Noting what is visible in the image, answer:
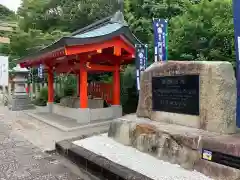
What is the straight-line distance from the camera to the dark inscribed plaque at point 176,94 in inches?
204

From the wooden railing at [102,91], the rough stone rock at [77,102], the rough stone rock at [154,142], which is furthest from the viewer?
the wooden railing at [102,91]

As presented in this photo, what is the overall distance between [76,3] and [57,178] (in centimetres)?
1890

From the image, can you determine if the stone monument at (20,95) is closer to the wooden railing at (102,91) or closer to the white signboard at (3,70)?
the white signboard at (3,70)

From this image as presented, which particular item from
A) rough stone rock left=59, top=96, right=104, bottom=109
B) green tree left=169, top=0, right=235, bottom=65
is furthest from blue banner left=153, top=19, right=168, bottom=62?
rough stone rock left=59, top=96, right=104, bottom=109

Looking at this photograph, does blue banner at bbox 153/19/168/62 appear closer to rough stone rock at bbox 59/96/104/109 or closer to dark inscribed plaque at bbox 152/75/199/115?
dark inscribed plaque at bbox 152/75/199/115

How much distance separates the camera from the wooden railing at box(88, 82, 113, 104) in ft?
41.0

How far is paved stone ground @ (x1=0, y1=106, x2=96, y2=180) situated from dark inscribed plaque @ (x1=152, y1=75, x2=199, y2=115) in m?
2.12

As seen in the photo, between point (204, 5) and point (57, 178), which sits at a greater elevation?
point (204, 5)

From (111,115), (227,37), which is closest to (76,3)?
(111,115)

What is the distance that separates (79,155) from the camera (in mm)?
5715

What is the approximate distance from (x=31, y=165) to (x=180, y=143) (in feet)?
9.84

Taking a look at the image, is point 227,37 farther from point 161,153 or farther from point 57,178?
point 57,178

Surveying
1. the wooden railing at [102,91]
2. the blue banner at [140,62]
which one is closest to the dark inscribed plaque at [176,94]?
the blue banner at [140,62]

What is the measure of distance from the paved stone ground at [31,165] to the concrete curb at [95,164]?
145 mm
